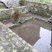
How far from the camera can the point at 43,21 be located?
651 centimetres

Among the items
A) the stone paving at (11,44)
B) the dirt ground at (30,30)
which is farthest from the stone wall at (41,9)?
the stone paving at (11,44)

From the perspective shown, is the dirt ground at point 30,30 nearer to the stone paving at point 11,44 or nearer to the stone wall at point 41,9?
the stone wall at point 41,9

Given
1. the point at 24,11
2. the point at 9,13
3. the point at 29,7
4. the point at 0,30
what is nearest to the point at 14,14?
the point at 9,13

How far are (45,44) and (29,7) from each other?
4602mm

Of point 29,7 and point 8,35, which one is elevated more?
point 8,35

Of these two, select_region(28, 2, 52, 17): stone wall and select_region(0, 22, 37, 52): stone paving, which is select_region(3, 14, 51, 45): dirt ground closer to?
select_region(28, 2, 52, 17): stone wall

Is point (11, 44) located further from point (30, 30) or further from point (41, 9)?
point (41, 9)

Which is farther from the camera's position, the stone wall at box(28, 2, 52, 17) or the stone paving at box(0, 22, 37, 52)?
the stone wall at box(28, 2, 52, 17)

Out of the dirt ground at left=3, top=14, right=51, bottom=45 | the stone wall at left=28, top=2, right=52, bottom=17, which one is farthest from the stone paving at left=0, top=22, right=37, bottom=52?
the stone wall at left=28, top=2, right=52, bottom=17

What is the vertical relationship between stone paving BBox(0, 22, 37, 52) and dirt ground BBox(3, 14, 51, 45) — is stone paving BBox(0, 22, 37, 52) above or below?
above

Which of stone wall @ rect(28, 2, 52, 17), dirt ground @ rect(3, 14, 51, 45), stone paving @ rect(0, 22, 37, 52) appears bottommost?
stone wall @ rect(28, 2, 52, 17)

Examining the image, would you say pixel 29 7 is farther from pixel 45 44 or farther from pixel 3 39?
pixel 3 39

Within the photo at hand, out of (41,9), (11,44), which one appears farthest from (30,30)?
(11,44)

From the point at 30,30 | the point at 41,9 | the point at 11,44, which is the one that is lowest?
the point at 41,9
